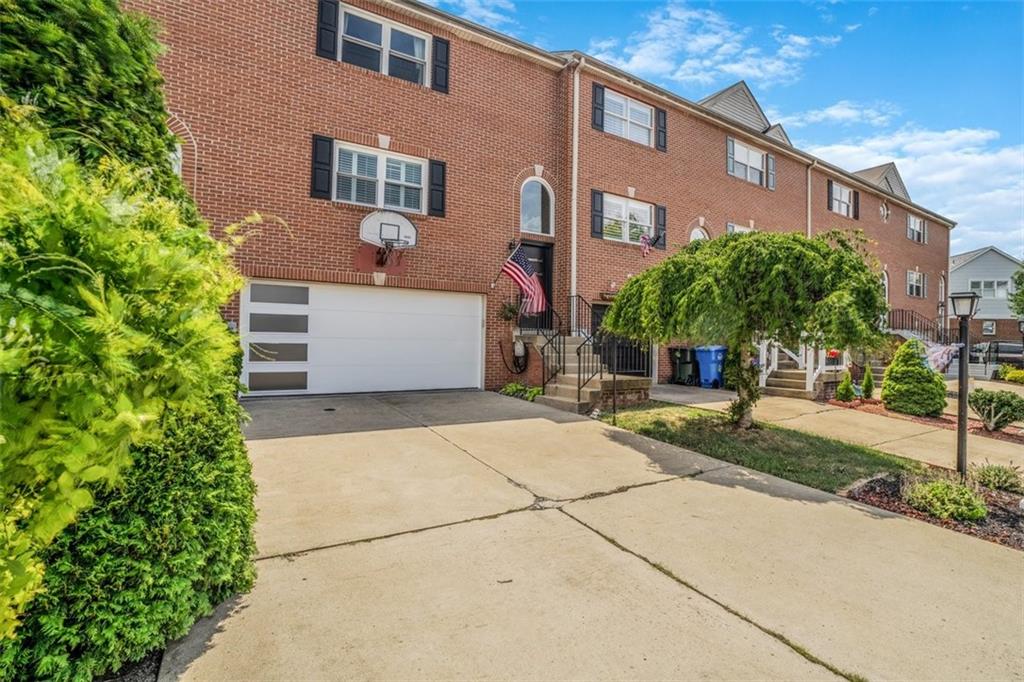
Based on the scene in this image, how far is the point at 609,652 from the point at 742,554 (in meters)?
1.45

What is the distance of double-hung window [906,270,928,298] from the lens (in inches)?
816

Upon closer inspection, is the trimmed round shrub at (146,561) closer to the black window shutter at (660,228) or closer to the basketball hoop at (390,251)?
the basketball hoop at (390,251)

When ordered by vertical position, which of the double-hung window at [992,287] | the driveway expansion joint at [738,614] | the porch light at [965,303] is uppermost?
the double-hung window at [992,287]

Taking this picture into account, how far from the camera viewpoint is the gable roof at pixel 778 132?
16938 millimetres

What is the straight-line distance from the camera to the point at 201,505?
7.14ft

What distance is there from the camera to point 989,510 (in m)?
4.05

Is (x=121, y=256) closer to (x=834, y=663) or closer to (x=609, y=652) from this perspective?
(x=609, y=652)

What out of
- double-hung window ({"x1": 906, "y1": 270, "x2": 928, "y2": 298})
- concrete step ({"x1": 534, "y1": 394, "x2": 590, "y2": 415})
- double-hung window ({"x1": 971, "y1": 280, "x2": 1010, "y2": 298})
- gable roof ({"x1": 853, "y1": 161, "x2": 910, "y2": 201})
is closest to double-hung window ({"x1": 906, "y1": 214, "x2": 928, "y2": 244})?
gable roof ({"x1": 853, "y1": 161, "x2": 910, "y2": 201})

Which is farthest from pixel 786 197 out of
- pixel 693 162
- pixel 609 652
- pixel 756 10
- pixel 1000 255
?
pixel 1000 255

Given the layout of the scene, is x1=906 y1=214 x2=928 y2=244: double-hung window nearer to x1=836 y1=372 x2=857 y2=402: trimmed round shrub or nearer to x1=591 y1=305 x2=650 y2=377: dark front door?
x1=836 y1=372 x2=857 y2=402: trimmed round shrub

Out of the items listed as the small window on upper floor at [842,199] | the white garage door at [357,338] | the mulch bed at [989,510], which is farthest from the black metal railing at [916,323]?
the white garage door at [357,338]

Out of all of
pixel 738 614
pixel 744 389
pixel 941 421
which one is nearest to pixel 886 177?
pixel 941 421

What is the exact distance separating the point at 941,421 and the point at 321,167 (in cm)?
1203

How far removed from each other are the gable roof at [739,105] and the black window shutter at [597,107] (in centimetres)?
562
